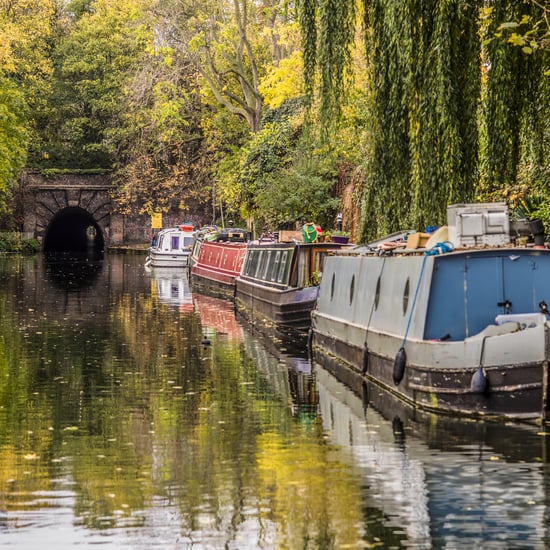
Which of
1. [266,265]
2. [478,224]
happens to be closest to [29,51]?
[266,265]

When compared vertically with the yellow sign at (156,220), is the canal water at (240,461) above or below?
below

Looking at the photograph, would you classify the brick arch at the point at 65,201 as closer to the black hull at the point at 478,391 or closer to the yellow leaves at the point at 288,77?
the yellow leaves at the point at 288,77

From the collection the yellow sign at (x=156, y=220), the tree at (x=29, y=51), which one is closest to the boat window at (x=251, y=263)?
the tree at (x=29, y=51)

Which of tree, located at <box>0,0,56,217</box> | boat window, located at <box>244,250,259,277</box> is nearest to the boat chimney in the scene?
boat window, located at <box>244,250,259,277</box>

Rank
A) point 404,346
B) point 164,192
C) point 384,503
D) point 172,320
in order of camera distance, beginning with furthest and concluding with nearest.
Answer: point 164,192 < point 172,320 < point 404,346 < point 384,503

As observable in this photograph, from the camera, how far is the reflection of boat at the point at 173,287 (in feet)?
110

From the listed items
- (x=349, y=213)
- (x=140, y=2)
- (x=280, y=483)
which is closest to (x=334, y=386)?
(x=280, y=483)

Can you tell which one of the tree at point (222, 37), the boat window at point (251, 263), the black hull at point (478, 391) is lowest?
the black hull at point (478, 391)

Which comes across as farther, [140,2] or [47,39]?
[47,39]

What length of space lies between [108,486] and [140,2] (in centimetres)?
4464

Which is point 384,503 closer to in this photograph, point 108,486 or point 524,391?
point 108,486

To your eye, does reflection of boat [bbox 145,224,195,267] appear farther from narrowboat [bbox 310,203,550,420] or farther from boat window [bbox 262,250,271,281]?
narrowboat [bbox 310,203,550,420]

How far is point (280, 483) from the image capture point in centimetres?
1010

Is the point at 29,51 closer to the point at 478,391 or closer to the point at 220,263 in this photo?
the point at 220,263
